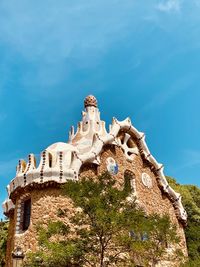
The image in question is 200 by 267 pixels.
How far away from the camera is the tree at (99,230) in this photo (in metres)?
8.99

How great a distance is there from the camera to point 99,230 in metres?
9.19

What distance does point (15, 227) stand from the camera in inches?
487

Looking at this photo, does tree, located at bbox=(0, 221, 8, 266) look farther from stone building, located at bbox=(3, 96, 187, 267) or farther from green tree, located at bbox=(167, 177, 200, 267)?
green tree, located at bbox=(167, 177, 200, 267)

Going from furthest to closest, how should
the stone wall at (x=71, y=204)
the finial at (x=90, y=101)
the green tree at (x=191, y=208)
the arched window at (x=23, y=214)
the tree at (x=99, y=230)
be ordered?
1. the finial at (x=90, y=101)
2. the green tree at (x=191, y=208)
3. the arched window at (x=23, y=214)
4. the stone wall at (x=71, y=204)
5. the tree at (x=99, y=230)

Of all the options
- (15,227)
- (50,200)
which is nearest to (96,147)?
(50,200)

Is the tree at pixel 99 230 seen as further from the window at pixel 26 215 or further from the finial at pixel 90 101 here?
the finial at pixel 90 101

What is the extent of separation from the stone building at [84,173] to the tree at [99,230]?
0.95 meters

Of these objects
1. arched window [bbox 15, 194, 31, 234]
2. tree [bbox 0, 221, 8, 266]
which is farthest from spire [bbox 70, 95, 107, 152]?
tree [bbox 0, 221, 8, 266]

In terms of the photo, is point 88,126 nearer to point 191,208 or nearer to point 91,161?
point 91,161

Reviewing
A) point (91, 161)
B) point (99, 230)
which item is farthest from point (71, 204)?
point (99, 230)

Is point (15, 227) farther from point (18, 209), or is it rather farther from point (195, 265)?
point (195, 265)

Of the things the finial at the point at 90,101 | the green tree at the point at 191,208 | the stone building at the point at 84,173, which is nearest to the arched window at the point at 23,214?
the stone building at the point at 84,173

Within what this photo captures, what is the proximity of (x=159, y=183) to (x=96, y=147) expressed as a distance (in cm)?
406

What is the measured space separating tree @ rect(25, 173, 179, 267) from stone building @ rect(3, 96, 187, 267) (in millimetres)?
949
